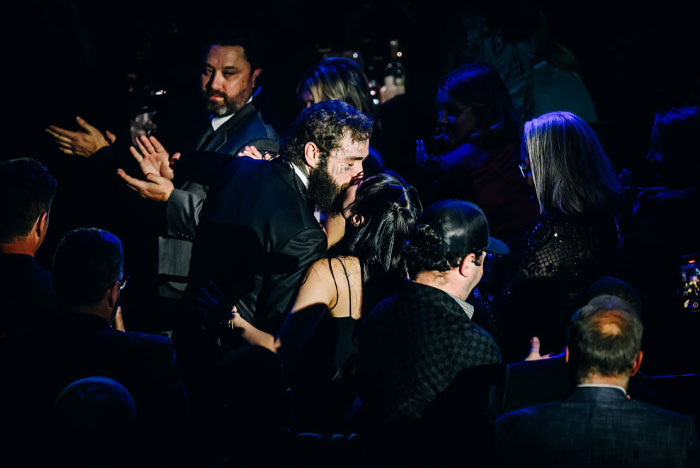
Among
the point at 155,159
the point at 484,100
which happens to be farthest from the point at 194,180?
the point at 484,100

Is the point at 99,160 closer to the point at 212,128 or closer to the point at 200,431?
the point at 212,128

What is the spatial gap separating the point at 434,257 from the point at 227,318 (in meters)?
1.09

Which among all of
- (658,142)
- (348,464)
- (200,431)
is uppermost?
(658,142)

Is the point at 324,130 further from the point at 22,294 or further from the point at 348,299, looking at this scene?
the point at 22,294

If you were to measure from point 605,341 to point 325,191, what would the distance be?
174cm

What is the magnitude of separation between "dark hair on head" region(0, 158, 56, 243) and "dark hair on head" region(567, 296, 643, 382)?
2.36 metres

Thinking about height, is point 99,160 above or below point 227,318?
above

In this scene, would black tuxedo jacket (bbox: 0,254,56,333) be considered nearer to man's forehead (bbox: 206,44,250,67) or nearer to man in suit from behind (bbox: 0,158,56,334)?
man in suit from behind (bbox: 0,158,56,334)

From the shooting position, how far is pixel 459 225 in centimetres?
282

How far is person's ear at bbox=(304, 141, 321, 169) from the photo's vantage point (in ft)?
12.5

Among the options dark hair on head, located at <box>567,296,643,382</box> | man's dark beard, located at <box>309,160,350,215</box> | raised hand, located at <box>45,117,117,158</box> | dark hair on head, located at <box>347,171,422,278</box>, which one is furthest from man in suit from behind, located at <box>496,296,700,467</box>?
raised hand, located at <box>45,117,117,158</box>

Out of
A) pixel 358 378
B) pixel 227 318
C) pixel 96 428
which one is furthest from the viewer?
pixel 227 318

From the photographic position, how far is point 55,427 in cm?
221

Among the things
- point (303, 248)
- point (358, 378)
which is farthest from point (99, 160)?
point (358, 378)
